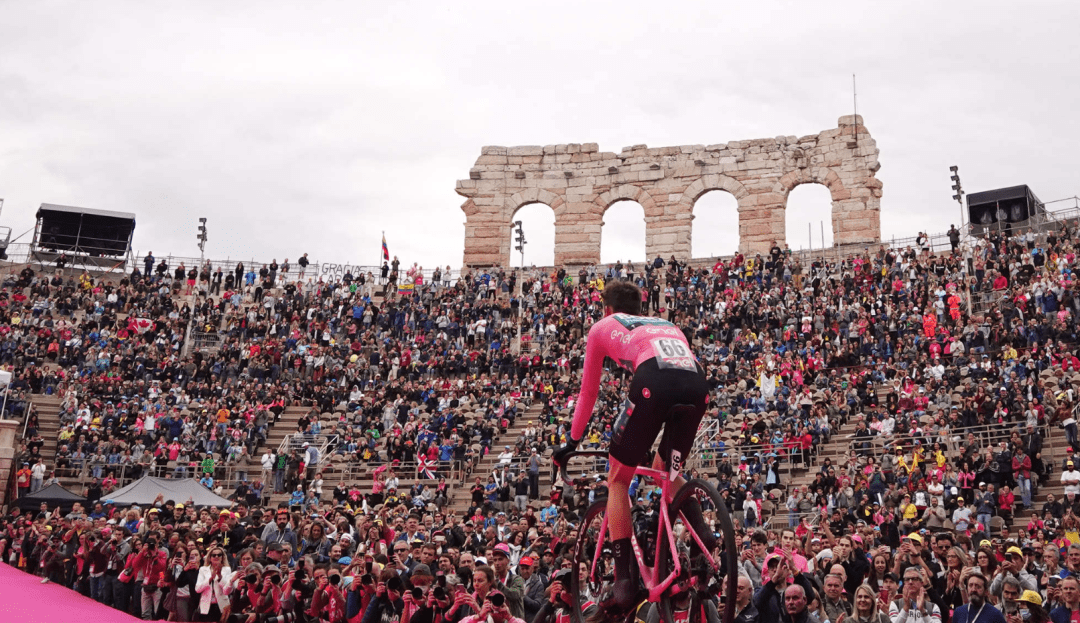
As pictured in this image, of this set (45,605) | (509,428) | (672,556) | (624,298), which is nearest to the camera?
(672,556)

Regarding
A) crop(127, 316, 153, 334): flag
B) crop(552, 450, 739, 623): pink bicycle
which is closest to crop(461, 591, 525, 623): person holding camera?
crop(552, 450, 739, 623): pink bicycle

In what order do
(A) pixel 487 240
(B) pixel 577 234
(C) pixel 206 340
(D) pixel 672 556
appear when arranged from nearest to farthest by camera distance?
(D) pixel 672 556, (C) pixel 206 340, (B) pixel 577 234, (A) pixel 487 240

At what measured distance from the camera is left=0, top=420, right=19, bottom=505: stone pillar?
24.8m

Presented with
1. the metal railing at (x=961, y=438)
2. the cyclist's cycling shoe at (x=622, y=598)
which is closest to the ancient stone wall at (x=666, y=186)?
the metal railing at (x=961, y=438)

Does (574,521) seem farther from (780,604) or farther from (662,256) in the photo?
(662,256)

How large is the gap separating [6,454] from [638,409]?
24009mm

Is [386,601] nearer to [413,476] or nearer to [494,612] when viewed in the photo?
[494,612]

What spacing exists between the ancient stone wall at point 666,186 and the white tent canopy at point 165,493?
2027 cm

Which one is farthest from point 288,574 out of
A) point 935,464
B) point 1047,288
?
point 1047,288

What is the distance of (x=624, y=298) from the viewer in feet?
21.0

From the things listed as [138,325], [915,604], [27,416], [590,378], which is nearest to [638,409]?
[590,378]

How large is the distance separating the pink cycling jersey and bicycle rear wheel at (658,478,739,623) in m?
0.72

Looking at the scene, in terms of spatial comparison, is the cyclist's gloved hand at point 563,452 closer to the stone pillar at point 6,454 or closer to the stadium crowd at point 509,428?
the stadium crowd at point 509,428

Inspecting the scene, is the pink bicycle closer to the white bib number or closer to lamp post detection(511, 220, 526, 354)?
the white bib number
